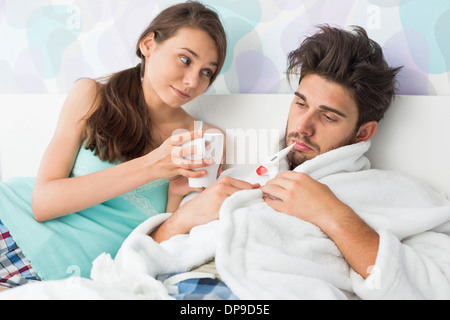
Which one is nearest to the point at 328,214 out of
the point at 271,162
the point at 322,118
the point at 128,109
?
the point at 271,162

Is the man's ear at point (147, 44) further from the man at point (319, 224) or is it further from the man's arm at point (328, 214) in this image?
the man's arm at point (328, 214)

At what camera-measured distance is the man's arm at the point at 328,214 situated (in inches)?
36.9

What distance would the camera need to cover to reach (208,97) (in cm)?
151

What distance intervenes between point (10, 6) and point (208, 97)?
41.7 inches

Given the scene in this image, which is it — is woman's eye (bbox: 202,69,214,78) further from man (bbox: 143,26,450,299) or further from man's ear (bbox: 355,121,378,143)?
man's ear (bbox: 355,121,378,143)

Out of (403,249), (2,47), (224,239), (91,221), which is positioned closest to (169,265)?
(224,239)

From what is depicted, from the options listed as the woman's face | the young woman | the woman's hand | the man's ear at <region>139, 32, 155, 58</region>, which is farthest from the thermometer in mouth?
the man's ear at <region>139, 32, 155, 58</region>

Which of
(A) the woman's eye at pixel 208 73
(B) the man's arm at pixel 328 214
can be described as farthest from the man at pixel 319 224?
(A) the woman's eye at pixel 208 73

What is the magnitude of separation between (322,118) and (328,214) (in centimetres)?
33

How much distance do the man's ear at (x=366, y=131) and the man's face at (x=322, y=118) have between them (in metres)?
0.03

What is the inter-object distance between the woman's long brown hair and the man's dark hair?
31 cm

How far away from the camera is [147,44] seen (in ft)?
4.62

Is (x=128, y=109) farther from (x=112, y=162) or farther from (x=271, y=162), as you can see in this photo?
(x=271, y=162)
